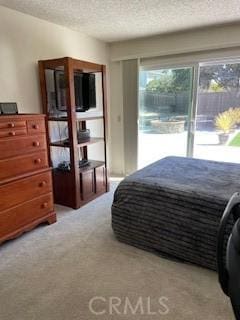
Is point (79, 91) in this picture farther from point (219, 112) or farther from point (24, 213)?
point (219, 112)

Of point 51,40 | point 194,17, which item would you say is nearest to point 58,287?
point 51,40

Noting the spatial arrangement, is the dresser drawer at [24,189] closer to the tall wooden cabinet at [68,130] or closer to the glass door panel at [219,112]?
the tall wooden cabinet at [68,130]

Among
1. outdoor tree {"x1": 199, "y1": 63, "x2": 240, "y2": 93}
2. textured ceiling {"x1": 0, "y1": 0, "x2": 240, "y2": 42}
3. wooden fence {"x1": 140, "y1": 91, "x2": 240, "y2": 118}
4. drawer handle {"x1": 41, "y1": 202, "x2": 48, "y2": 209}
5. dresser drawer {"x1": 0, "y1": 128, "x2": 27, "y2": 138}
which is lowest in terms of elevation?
drawer handle {"x1": 41, "y1": 202, "x2": 48, "y2": 209}

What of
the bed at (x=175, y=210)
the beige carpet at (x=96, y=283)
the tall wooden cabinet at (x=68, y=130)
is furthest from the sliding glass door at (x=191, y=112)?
the beige carpet at (x=96, y=283)

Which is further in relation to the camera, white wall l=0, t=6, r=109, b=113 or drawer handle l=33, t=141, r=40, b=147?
white wall l=0, t=6, r=109, b=113

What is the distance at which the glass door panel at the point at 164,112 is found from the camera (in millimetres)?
3924

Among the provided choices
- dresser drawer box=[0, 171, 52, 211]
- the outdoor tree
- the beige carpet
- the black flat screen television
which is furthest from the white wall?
the outdoor tree

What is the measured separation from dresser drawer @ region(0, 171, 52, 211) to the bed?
0.82 meters

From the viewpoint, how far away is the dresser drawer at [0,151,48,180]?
221cm

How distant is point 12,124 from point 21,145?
220mm

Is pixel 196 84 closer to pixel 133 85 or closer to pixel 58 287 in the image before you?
pixel 133 85

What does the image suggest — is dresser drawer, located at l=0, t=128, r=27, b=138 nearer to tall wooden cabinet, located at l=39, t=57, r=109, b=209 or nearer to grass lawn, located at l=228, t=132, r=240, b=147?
tall wooden cabinet, located at l=39, t=57, r=109, b=209

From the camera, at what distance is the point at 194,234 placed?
1.98 metres

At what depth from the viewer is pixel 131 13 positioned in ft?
9.23
